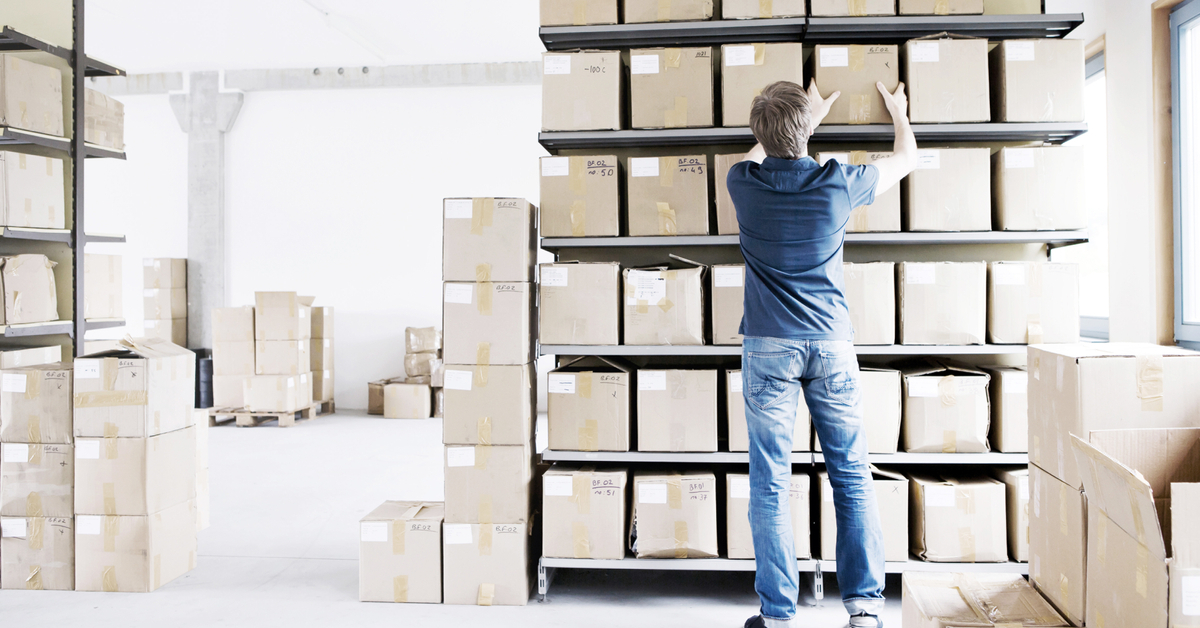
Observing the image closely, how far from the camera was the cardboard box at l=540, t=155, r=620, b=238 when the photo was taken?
2.71 metres

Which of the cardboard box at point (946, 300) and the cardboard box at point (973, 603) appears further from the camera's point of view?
the cardboard box at point (946, 300)

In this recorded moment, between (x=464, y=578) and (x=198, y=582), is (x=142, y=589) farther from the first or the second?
(x=464, y=578)

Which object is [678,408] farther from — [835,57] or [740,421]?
[835,57]

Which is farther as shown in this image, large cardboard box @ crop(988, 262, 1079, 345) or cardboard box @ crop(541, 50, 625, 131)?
cardboard box @ crop(541, 50, 625, 131)

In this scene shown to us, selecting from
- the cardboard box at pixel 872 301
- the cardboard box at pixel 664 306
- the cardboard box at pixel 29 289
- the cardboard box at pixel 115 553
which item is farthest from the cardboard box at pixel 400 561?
the cardboard box at pixel 29 289

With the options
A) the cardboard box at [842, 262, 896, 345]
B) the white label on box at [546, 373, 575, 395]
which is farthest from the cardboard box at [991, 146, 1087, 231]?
the white label on box at [546, 373, 575, 395]

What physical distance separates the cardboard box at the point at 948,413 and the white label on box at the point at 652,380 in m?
0.95

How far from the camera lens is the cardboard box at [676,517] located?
2.59 meters

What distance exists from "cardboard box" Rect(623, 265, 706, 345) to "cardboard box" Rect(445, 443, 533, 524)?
68 centimetres

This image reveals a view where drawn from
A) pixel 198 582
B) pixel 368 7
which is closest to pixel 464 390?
pixel 198 582

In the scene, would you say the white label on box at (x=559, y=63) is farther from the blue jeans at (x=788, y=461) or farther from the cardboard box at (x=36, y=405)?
the cardboard box at (x=36, y=405)

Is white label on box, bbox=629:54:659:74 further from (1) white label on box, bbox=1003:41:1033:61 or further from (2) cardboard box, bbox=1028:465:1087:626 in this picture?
(2) cardboard box, bbox=1028:465:1087:626

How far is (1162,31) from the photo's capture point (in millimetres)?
2932

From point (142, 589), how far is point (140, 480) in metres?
0.45
